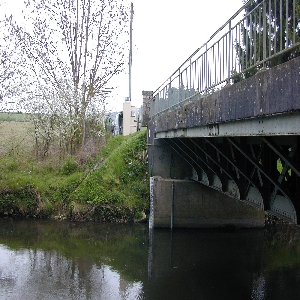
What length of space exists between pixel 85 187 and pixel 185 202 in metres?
4.30

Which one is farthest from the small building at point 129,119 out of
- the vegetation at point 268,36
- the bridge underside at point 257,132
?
the vegetation at point 268,36

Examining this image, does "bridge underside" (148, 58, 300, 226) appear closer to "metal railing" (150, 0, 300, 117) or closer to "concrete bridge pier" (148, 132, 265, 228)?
"metal railing" (150, 0, 300, 117)

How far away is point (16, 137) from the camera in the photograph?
78.6ft

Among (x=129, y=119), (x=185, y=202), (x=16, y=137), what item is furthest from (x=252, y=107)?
(x=129, y=119)

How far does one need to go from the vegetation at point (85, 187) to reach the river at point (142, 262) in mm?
780

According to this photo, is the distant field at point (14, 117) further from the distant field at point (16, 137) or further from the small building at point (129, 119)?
the small building at point (129, 119)

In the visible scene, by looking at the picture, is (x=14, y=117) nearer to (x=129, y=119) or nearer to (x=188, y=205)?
(x=129, y=119)

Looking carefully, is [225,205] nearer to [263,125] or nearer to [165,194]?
[165,194]

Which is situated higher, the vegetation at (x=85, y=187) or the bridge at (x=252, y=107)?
the bridge at (x=252, y=107)

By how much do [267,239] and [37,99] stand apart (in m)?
13.9

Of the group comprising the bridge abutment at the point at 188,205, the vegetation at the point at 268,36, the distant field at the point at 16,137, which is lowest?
the bridge abutment at the point at 188,205

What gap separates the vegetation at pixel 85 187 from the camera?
58.5 feet

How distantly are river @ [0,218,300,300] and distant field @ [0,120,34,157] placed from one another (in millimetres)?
6331

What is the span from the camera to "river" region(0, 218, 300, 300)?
10062 millimetres
